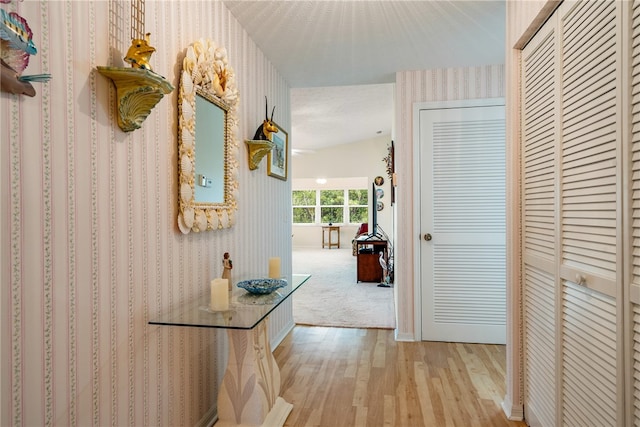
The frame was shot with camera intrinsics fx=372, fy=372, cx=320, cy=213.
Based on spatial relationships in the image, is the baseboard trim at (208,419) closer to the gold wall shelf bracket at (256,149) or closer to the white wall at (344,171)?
the gold wall shelf bracket at (256,149)

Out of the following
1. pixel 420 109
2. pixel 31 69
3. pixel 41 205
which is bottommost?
pixel 41 205

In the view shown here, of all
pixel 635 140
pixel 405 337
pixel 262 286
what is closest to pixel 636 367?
pixel 635 140

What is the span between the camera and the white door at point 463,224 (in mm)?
3160

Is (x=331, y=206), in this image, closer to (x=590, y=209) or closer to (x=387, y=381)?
(x=387, y=381)

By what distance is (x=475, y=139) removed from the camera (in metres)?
3.17

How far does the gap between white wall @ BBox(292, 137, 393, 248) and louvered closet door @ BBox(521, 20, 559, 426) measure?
7.16 meters

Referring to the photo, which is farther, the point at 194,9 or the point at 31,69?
the point at 194,9

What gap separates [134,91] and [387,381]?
87.4 inches

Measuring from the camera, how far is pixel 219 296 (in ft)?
5.08

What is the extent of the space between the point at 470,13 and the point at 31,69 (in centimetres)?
228

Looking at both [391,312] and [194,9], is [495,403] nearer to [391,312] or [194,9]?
[391,312]

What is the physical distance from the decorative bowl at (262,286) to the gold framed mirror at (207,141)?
0.35 meters

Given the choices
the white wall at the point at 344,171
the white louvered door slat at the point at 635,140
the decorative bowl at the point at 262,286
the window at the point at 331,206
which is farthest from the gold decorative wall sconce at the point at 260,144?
the window at the point at 331,206

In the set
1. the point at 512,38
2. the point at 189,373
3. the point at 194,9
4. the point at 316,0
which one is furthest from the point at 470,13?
the point at 189,373
